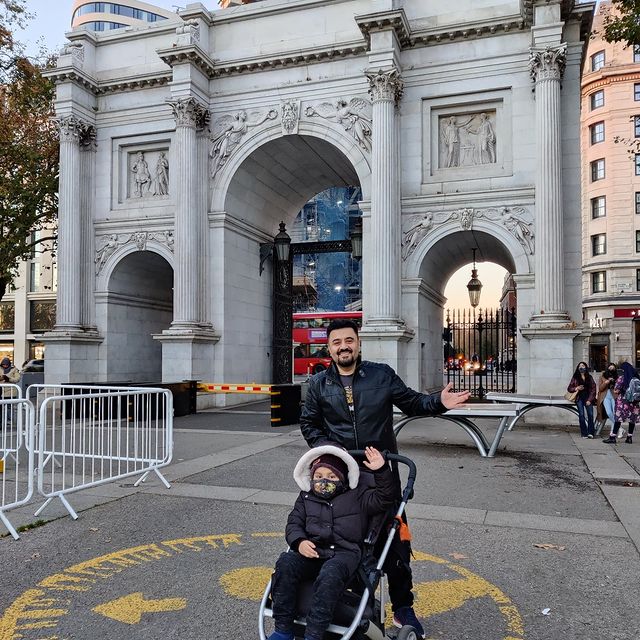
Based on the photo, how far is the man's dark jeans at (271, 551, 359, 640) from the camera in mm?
2828

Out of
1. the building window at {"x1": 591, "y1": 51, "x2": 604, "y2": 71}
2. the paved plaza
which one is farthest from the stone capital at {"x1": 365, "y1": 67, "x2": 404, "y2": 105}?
the building window at {"x1": 591, "y1": 51, "x2": 604, "y2": 71}

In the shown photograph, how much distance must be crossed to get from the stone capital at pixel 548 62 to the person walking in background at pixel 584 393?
784cm

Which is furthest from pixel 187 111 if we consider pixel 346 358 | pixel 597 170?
pixel 597 170

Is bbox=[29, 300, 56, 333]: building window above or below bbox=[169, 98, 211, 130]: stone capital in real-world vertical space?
below

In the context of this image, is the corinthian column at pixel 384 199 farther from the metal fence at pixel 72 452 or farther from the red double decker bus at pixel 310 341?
the red double decker bus at pixel 310 341

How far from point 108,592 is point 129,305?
60.2ft

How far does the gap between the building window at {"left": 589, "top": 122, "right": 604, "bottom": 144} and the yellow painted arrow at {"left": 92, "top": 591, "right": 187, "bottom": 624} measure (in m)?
52.0

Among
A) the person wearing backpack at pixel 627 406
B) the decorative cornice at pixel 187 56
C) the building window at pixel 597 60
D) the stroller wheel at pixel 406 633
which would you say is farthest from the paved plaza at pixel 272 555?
the building window at pixel 597 60

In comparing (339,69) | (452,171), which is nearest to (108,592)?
(452,171)

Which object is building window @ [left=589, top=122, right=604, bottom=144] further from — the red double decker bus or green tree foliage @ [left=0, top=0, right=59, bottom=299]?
green tree foliage @ [left=0, top=0, right=59, bottom=299]

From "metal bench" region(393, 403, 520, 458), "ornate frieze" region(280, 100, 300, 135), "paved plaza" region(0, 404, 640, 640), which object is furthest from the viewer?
"ornate frieze" region(280, 100, 300, 135)

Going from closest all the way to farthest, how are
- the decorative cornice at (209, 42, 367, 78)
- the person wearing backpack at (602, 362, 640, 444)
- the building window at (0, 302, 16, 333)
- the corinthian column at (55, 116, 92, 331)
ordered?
the person wearing backpack at (602, 362, 640, 444) < the decorative cornice at (209, 42, 367, 78) < the corinthian column at (55, 116, 92, 331) < the building window at (0, 302, 16, 333)

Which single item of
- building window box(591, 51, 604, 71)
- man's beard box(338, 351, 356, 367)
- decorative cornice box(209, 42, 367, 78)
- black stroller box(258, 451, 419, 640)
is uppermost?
building window box(591, 51, 604, 71)

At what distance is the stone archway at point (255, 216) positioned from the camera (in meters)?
19.1
